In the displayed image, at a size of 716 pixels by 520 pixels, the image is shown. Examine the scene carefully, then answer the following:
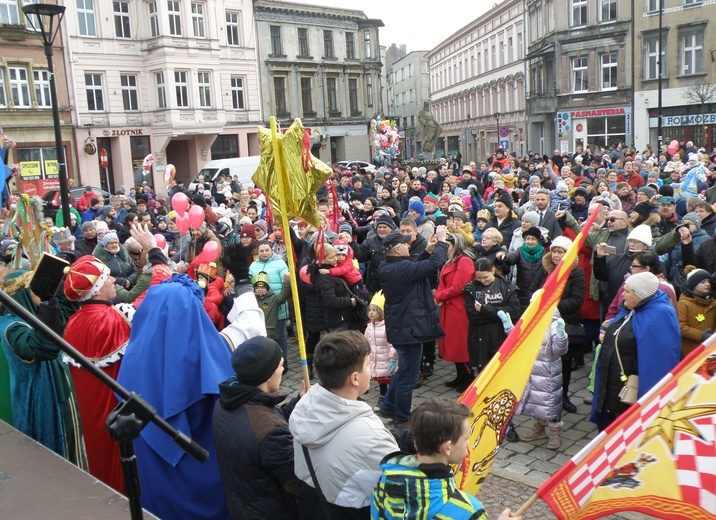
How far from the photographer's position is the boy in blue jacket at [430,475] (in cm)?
240

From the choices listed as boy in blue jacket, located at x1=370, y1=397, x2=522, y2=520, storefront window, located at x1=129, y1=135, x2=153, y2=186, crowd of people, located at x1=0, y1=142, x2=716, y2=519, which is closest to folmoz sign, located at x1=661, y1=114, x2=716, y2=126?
storefront window, located at x1=129, y1=135, x2=153, y2=186

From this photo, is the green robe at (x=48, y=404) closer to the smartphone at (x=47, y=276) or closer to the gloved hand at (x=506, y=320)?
the smartphone at (x=47, y=276)

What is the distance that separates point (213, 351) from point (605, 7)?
40.6 m

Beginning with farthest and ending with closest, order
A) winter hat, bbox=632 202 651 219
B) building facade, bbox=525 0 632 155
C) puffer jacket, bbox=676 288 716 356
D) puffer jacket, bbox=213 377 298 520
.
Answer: building facade, bbox=525 0 632 155, winter hat, bbox=632 202 651 219, puffer jacket, bbox=676 288 716 356, puffer jacket, bbox=213 377 298 520

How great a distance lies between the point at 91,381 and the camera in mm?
4426

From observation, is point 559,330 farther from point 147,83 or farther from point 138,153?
point 147,83

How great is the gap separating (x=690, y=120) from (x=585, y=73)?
6.92 m

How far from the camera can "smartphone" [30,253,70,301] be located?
4516 millimetres

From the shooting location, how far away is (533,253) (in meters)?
7.42

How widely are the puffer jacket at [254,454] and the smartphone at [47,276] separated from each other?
192cm

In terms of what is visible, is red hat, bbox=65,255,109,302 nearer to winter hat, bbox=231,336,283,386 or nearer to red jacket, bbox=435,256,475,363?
winter hat, bbox=231,336,283,386

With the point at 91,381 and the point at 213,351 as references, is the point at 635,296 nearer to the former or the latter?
the point at 213,351

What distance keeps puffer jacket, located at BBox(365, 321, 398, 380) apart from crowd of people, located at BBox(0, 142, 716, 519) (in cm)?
2

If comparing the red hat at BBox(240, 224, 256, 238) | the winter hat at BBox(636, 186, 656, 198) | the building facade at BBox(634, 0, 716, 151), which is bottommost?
the red hat at BBox(240, 224, 256, 238)
